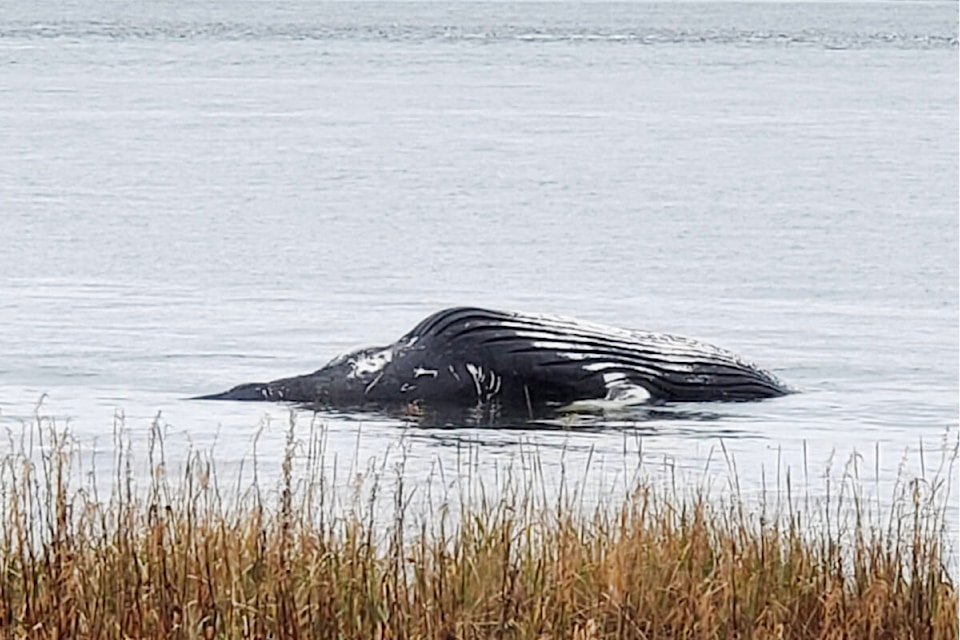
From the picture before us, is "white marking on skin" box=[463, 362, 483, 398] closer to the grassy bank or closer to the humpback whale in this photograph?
the humpback whale

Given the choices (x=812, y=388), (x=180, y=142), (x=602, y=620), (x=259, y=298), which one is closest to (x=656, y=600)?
(x=602, y=620)

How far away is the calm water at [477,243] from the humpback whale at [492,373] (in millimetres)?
462

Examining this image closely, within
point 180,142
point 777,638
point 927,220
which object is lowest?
point 777,638

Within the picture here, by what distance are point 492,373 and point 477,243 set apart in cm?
1308

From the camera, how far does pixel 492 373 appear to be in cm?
1620

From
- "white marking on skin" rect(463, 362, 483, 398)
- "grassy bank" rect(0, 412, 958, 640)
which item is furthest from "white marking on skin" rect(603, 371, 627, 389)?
"grassy bank" rect(0, 412, 958, 640)

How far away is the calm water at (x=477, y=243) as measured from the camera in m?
16.2

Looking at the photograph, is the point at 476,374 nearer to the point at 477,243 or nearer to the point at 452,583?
the point at 452,583

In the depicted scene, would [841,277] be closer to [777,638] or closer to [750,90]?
[777,638]

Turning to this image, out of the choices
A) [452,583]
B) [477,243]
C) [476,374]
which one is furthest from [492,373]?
[477,243]

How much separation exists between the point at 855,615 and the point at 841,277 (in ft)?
53.8

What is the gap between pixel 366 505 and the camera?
1216 cm

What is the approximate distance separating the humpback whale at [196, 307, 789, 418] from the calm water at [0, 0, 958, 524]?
1.52ft

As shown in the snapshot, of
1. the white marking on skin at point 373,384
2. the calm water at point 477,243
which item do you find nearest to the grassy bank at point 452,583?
the calm water at point 477,243
